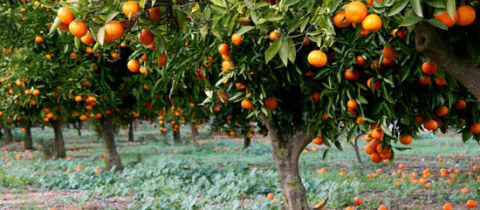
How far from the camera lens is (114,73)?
7.83m

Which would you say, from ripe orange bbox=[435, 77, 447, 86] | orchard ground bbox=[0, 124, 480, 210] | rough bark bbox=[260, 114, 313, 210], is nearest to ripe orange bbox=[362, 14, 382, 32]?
ripe orange bbox=[435, 77, 447, 86]

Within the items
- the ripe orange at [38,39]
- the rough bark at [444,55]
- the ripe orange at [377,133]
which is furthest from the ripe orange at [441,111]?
the ripe orange at [38,39]

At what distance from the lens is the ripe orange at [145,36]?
2.26 metres

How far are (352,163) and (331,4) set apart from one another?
997 cm

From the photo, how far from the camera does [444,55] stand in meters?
2.18

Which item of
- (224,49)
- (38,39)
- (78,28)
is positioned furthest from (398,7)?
(38,39)

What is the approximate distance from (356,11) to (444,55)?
626mm

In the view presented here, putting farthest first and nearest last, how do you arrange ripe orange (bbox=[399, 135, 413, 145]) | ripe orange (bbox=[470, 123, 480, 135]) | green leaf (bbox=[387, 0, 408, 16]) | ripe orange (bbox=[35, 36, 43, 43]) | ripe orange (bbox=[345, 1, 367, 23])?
1. ripe orange (bbox=[35, 36, 43, 43])
2. ripe orange (bbox=[470, 123, 480, 135])
3. ripe orange (bbox=[399, 135, 413, 145])
4. ripe orange (bbox=[345, 1, 367, 23])
5. green leaf (bbox=[387, 0, 408, 16])

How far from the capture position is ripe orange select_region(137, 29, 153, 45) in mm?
Answer: 2256

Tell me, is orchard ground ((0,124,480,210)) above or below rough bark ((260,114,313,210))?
below

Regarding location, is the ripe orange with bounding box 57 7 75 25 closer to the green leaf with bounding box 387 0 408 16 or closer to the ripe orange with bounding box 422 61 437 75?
the green leaf with bounding box 387 0 408 16

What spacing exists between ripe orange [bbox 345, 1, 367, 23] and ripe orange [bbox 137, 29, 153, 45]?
985 millimetres

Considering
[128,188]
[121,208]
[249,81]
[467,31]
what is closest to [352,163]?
[128,188]

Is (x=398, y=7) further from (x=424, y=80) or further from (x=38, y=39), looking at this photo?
(x=38, y=39)
